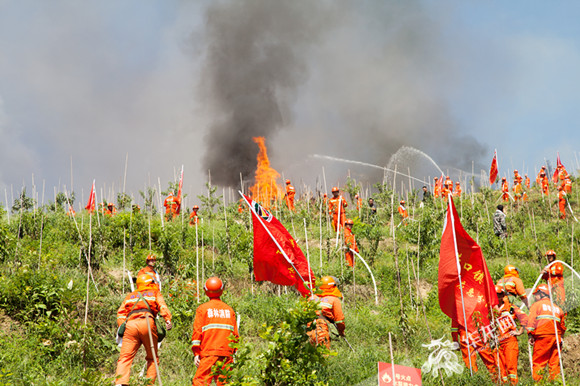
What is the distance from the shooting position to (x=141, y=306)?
7168 millimetres

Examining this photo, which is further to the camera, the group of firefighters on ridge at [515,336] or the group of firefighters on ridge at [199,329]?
the group of firefighters on ridge at [515,336]

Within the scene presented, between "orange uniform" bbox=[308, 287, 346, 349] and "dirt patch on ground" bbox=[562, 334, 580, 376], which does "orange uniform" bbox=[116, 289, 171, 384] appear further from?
"dirt patch on ground" bbox=[562, 334, 580, 376]

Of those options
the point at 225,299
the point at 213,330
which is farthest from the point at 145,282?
the point at 225,299

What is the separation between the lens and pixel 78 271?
11.7 metres

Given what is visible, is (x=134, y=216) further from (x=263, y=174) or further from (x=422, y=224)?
(x=263, y=174)

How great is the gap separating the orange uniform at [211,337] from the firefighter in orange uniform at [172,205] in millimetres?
12838

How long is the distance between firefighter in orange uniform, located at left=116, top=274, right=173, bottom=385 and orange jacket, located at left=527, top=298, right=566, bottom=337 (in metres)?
6.03

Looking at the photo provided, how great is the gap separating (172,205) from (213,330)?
1363cm

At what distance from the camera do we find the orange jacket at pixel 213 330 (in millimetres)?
6621

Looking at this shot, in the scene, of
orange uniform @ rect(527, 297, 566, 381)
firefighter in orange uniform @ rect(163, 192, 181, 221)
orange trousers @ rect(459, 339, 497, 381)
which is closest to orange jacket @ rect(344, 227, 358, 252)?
orange trousers @ rect(459, 339, 497, 381)

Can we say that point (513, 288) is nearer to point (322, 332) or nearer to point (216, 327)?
point (322, 332)

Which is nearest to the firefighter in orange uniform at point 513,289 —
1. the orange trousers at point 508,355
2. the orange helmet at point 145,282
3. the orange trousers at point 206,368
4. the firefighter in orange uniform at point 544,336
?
the firefighter in orange uniform at point 544,336

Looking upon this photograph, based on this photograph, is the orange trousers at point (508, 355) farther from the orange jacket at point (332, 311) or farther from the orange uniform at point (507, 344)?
the orange jacket at point (332, 311)

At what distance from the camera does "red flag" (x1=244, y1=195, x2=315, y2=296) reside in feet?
25.8
